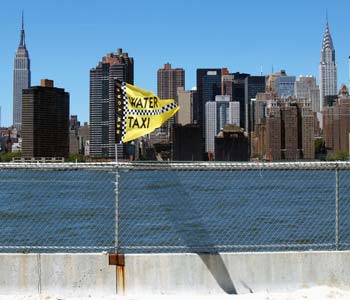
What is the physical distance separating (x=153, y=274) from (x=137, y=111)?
8.49 ft

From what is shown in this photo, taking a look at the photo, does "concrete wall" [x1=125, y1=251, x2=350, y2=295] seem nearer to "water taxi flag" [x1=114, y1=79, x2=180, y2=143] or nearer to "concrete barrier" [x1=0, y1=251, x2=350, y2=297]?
"concrete barrier" [x1=0, y1=251, x2=350, y2=297]

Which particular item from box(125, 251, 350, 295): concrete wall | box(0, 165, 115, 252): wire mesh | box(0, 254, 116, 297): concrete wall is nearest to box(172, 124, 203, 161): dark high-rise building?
box(0, 165, 115, 252): wire mesh

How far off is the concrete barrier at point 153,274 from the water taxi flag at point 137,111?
198 centimetres

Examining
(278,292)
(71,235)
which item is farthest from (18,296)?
(71,235)

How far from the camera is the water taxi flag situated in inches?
398

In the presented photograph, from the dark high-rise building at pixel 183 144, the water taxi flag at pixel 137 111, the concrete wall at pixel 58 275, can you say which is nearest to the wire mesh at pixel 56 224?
the concrete wall at pixel 58 275

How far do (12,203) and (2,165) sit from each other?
35.6 meters

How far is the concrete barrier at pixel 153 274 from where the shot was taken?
32.1 feet

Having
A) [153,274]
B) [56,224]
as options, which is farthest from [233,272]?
[56,224]

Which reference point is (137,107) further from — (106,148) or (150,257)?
(106,148)

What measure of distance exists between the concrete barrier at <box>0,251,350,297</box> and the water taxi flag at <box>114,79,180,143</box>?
1983mm

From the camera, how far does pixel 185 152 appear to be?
117 meters

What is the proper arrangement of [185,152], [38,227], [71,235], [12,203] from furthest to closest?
[185,152] → [12,203] → [38,227] → [71,235]

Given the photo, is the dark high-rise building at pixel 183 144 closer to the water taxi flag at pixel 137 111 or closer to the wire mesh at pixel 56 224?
the wire mesh at pixel 56 224
